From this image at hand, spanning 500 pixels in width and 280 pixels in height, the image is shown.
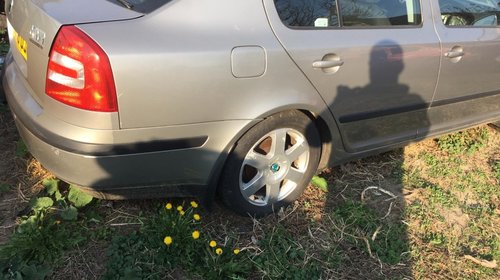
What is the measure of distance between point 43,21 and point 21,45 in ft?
1.20

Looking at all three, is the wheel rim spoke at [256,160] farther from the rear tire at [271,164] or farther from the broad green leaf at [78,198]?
the broad green leaf at [78,198]

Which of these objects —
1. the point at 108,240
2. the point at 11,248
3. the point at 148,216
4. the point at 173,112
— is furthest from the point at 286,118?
the point at 11,248

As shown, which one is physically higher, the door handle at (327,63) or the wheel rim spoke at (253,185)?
the door handle at (327,63)

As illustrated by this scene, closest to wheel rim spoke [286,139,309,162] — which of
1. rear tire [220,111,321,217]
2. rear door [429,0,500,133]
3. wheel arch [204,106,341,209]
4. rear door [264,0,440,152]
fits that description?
rear tire [220,111,321,217]

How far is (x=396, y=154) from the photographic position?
12.1 feet

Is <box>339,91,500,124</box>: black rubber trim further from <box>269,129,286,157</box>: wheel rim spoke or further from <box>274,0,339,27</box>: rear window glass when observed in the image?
<box>274,0,339,27</box>: rear window glass

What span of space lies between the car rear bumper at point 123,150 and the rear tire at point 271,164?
0.15 metres

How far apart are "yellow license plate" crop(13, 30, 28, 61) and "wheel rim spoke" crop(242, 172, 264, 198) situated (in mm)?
1304

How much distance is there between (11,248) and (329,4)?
2.03 m

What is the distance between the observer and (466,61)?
10.3 feet

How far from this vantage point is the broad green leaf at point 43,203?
99.3 inches

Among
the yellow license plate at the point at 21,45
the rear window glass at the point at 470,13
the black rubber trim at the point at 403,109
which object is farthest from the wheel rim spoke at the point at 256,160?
the rear window glass at the point at 470,13

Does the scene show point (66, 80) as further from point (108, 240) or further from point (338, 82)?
point (338, 82)

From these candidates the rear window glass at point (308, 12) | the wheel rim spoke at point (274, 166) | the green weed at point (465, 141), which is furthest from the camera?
the green weed at point (465, 141)
